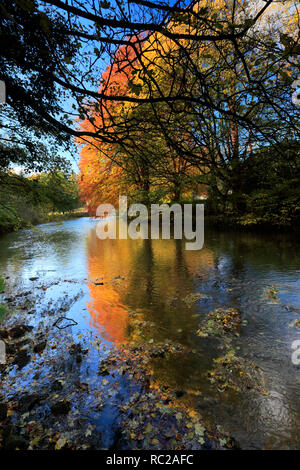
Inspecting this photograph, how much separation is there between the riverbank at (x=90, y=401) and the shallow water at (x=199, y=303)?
0.25 m

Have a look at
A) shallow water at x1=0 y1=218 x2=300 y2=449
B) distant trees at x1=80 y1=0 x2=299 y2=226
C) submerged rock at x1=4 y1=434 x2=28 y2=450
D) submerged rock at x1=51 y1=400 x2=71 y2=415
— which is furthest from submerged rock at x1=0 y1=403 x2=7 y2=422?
distant trees at x1=80 y1=0 x2=299 y2=226

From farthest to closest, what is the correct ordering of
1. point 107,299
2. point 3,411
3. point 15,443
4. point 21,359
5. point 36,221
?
point 36,221
point 107,299
point 21,359
point 3,411
point 15,443

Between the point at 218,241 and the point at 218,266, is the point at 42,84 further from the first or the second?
the point at 218,241

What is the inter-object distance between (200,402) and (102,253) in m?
10.9

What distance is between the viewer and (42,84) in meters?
3.62

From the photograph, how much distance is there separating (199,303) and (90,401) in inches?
146

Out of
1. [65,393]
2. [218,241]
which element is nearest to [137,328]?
[65,393]

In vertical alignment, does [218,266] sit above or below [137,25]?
below

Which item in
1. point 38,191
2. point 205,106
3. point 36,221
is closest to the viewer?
point 205,106

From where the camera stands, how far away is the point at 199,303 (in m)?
6.15

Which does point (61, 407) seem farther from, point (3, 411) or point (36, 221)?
point (36, 221)

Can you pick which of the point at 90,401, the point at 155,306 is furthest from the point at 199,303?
the point at 90,401

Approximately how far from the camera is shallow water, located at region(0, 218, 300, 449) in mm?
2924
